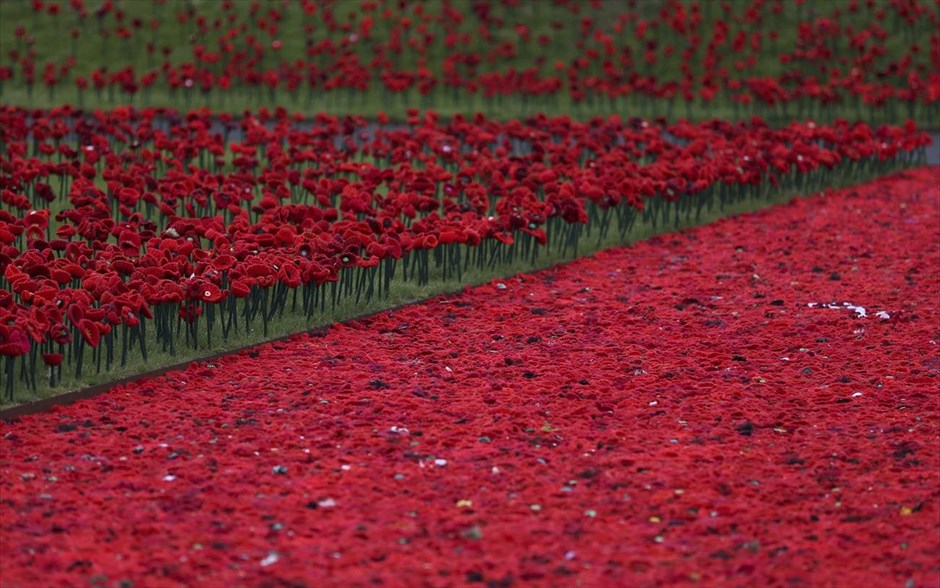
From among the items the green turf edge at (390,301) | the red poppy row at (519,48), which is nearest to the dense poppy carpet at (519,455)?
the green turf edge at (390,301)

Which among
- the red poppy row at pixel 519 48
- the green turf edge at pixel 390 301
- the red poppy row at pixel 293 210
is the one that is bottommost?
the green turf edge at pixel 390 301

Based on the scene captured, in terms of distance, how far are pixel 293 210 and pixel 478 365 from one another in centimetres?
337

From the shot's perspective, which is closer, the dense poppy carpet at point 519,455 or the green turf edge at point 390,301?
the dense poppy carpet at point 519,455

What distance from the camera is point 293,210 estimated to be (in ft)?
42.7

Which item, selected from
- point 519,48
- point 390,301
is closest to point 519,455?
point 390,301

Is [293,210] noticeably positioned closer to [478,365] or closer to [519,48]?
[478,365]

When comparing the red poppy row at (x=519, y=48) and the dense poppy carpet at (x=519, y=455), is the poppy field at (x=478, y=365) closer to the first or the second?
the dense poppy carpet at (x=519, y=455)

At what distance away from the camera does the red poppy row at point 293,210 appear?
10.3 m

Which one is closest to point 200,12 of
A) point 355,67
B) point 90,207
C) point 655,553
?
point 355,67

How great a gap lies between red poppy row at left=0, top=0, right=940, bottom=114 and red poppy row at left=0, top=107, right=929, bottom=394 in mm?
5203

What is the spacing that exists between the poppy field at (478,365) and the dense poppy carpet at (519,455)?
3 cm

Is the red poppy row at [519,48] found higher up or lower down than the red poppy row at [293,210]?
higher up

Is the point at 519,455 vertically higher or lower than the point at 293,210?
lower

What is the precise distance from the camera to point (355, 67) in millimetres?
Result: 25031
